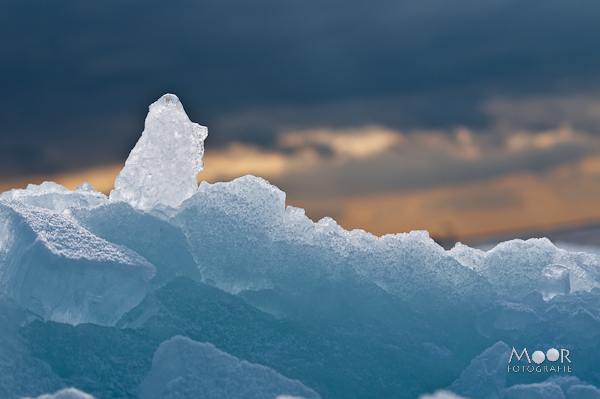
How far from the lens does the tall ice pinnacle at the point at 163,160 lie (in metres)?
7.30

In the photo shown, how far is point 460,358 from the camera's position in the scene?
607 centimetres

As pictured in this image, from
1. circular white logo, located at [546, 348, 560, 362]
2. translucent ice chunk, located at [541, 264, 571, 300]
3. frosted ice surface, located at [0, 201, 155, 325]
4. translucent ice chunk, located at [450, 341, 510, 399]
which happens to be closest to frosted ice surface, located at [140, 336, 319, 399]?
frosted ice surface, located at [0, 201, 155, 325]

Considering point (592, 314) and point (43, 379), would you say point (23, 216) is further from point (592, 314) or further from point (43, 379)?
point (592, 314)

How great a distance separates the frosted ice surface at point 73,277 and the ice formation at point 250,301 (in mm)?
13

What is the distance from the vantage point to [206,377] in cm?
485

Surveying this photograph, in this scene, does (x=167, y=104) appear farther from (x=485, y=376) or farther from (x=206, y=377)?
(x=485, y=376)

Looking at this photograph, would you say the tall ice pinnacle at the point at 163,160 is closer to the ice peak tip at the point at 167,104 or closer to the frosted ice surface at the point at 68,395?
the ice peak tip at the point at 167,104

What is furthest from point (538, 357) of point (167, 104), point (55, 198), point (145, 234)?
point (55, 198)

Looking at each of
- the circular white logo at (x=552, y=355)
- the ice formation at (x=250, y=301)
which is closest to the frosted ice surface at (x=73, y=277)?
the ice formation at (x=250, y=301)

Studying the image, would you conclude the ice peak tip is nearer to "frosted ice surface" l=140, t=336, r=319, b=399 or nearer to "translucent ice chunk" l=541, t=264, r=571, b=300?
"frosted ice surface" l=140, t=336, r=319, b=399

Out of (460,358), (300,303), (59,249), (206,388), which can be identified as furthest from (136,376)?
(460,358)

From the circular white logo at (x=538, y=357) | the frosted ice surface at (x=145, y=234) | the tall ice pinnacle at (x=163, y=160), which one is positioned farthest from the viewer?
the tall ice pinnacle at (x=163, y=160)

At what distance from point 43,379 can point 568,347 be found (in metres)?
5.25

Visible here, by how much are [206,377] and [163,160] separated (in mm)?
3328
